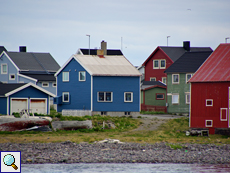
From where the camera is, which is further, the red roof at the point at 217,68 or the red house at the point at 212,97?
the red roof at the point at 217,68

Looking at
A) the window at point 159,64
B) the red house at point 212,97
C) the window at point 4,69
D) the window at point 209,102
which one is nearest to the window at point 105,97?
the red house at point 212,97

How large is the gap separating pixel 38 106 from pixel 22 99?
187 cm

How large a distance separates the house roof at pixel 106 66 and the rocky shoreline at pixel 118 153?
1861cm

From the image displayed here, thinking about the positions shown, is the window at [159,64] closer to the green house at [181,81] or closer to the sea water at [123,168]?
the green house at [181,81]

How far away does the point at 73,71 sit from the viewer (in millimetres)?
51125

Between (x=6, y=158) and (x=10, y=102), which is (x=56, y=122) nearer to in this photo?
(x=10, y=102)

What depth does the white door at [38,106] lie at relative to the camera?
45.8 m

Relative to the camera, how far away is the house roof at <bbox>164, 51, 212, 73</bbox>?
57812 millimetres

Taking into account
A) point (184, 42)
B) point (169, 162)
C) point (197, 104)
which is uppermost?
point (184, 42)

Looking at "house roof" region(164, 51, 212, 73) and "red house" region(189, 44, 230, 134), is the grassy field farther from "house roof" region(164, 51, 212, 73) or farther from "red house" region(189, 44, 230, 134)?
"house roof" region(164, 51, 212, 73)

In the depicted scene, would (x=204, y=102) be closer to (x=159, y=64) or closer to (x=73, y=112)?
(x=73, y=112)

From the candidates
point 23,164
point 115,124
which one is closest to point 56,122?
point 115,124

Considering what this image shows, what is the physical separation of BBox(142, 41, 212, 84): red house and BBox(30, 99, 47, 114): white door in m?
28.8

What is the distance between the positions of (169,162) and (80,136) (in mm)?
9699
